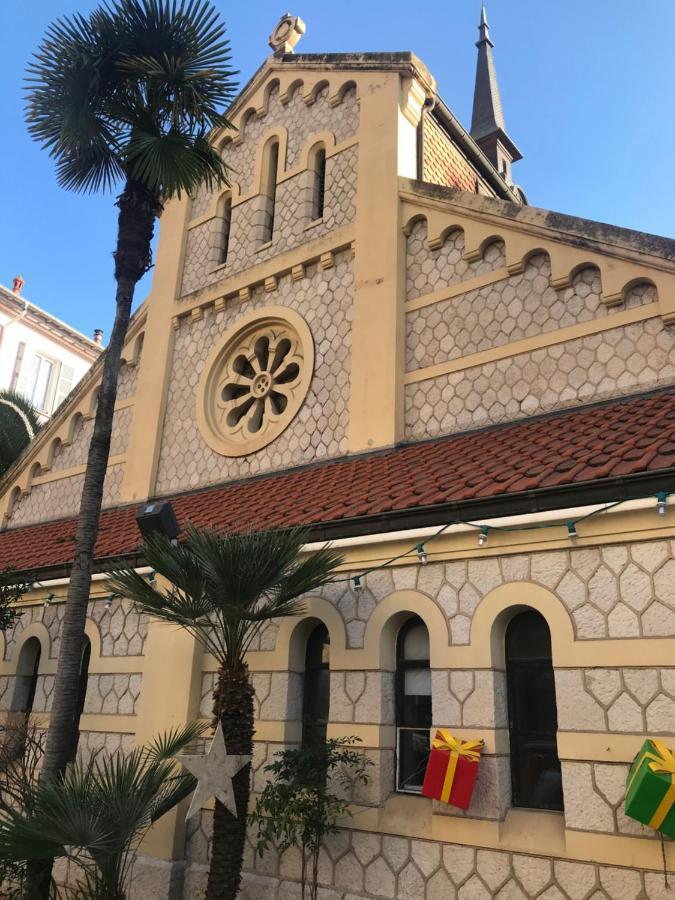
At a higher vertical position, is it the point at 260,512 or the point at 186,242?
the point at 186,242

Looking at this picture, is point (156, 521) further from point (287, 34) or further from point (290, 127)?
point (287, 34)

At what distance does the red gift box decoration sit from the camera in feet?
21.2

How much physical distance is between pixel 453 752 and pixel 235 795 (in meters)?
1.96

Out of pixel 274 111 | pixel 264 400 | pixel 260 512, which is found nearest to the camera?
pixel 260 512

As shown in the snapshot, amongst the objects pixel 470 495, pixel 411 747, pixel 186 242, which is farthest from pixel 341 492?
pixel 186 242

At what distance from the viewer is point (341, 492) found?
9148 millimetres

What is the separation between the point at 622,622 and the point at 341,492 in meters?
3.84

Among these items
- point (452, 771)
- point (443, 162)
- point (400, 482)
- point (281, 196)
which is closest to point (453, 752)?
point (452, 771)

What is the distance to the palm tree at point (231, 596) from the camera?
645 cm

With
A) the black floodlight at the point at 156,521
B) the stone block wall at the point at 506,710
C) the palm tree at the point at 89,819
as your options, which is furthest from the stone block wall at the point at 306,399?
the palm tree at the point at 89,819

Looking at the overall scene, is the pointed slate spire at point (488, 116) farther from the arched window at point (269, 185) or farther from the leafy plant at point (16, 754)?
the leafy plant at point (16, 754)

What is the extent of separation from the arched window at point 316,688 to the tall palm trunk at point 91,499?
2.54m

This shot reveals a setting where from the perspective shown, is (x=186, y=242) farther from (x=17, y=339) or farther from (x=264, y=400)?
(x=17, y=339)

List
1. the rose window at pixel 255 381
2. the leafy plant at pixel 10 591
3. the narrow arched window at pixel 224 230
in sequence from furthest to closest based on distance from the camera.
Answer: the narrow arched window at pixel 224 230
the rose window at pixel 255 381
the leafy plant at pixel 10 591
